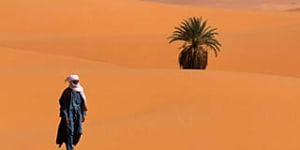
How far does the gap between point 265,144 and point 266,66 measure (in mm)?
23699

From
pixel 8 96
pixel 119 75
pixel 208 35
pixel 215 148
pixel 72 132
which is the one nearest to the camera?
pixel 72 132

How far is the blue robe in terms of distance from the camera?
9.95 metres

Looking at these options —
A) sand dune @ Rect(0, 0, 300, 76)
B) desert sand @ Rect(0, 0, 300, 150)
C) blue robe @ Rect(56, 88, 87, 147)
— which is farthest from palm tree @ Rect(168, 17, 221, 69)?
blue robe @ Rect(56, 88, 87, 147)

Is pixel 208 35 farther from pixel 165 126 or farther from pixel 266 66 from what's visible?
pixel 165 126

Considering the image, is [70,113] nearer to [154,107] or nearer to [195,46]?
[154,107]

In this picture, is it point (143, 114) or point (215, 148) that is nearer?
point (215, 148)

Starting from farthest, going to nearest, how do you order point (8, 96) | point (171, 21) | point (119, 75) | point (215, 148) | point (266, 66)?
point (171, 21)
point (266, 66)
point (119, 75)
point (8, 96)
point (215, 148)

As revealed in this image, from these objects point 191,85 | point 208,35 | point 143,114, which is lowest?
point 143,114

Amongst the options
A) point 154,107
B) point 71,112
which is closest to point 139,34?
point 154,107

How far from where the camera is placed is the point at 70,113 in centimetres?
996

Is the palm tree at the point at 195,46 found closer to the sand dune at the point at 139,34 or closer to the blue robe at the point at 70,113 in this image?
the sand dune at the point at 139,34

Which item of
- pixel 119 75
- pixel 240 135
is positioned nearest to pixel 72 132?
pixel 240 135

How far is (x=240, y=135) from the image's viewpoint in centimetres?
1249

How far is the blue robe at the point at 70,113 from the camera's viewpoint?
32.6 ft
